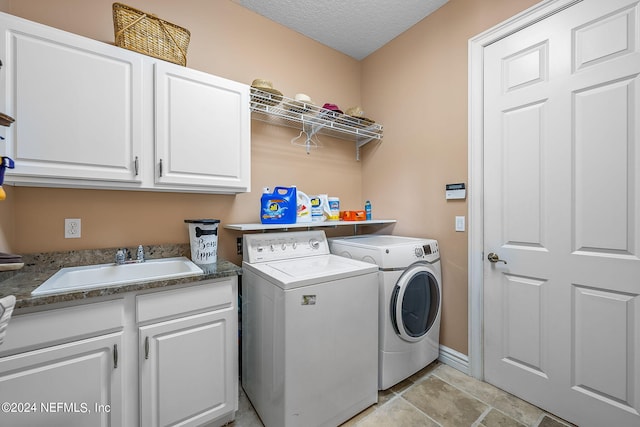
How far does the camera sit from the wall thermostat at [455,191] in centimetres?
196

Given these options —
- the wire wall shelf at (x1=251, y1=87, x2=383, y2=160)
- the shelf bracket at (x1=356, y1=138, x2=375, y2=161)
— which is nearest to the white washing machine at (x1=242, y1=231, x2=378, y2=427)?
the wire wall shelf at (x1=251, y1=87, x2=383, y2=160)

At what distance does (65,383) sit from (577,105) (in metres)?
2.79

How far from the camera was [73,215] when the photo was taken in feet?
5.05

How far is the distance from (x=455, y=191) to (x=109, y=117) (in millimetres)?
2215

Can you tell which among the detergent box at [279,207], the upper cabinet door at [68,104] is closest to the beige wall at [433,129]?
the detergent box at [279,207]

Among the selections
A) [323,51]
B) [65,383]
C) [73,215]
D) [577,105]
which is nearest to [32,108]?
[73,215]

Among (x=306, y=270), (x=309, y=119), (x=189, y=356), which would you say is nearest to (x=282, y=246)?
(x=306, y=270)

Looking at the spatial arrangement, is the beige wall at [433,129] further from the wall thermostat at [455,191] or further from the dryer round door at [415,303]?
the dryer round door at [415,303]

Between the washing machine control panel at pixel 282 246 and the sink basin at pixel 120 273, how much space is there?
1.21 ft

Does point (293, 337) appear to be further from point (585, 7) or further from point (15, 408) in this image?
point (585, 7)

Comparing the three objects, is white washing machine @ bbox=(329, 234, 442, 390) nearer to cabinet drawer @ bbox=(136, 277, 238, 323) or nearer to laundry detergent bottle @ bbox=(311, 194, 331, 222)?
laundry detergent bottle @ bbox=(311, 194, 331, 222)

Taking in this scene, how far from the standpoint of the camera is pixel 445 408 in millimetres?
1627

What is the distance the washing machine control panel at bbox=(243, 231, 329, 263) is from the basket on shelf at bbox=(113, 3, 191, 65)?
46.2 inches

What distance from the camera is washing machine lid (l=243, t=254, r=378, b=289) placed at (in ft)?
4.54
